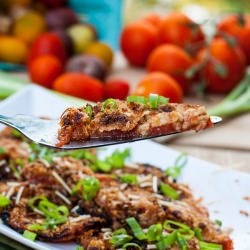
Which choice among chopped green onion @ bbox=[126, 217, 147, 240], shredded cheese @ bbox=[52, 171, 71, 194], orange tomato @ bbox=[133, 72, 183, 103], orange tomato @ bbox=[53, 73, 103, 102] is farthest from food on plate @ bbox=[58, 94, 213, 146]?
orange tomato @ bbox=[53, 73, 103, 102]

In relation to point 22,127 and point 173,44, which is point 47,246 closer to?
Result: point 22,127

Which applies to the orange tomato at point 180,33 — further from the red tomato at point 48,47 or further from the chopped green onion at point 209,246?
the chopped green onion at point 209,246

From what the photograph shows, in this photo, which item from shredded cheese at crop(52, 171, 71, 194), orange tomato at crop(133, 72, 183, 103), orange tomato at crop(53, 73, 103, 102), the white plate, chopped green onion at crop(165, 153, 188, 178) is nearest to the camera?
the white plate

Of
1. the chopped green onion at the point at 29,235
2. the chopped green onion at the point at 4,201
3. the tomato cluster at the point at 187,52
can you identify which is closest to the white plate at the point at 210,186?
the chopped green onion at the point at 29,235

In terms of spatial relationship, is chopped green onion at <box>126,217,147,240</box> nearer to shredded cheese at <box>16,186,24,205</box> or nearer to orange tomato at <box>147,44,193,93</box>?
shredded cheese at <box>16,186,24,205</box>

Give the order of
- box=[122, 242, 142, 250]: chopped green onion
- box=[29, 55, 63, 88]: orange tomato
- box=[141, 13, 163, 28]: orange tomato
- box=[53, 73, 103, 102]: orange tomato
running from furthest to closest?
box=[141, 13, 163, 28]: orange tomato
box=[29, 55, 63, 88]: orange tomato
box=[53, 73, 103, 102]: orange tomato
box=[122, 242, 142, 250]: chopped green onion

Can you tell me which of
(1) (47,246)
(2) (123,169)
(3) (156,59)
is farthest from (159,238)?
(3) (156,59)
